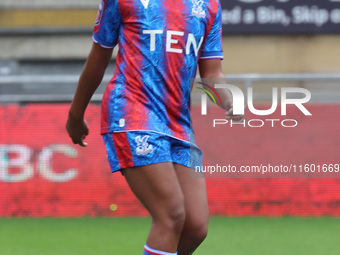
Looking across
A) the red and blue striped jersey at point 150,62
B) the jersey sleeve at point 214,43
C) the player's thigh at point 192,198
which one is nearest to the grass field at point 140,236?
the player's thigh at point 192,198

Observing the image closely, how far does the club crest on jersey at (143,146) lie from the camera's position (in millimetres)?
3211

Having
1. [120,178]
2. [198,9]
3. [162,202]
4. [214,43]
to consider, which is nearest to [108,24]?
[198,9]

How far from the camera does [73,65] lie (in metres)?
16.5

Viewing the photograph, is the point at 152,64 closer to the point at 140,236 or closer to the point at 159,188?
the point at 159,188

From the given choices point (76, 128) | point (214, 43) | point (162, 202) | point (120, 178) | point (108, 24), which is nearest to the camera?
point (162, 202)

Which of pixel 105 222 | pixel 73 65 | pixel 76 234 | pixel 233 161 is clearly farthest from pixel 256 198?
pixel 73 65

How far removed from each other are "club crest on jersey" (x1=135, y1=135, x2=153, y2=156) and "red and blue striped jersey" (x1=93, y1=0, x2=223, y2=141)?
0.15 ft

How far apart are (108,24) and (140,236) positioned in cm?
380

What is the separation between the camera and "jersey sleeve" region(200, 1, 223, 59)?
11.4 ft

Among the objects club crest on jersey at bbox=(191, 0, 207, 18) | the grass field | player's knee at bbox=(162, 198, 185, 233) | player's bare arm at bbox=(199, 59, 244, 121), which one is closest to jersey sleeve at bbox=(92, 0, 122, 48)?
club crest on jersey at bbox=(191, 0, 207, 18)

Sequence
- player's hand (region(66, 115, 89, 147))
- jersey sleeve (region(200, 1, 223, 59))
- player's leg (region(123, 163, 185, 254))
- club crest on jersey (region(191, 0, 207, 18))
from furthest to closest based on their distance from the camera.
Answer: player's hand (region(66, 115, 89, 147)) → jersey sleeve (region(200, 1, 223, 59)) → club crest on jersey (region(191, 0, 207, 18)) → player's leg (region(123, 163, 185, 254))

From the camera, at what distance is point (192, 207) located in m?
3.34

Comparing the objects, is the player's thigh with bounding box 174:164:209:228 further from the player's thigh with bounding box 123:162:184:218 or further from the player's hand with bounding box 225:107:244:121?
the player's hand with bounding box 225:107:244:121

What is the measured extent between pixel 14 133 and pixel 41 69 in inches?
334
